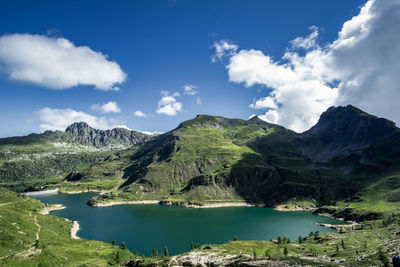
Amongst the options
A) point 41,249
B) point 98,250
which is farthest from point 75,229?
point 41,249

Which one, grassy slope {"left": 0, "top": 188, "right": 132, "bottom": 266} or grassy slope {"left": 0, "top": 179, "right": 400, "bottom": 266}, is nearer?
grassy slope {"left": 0, "top": 179, "right": 400, "bottom": 266}

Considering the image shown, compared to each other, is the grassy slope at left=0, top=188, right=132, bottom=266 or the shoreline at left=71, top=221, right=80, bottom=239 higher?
the grassy slope at left=0, top=188, right=132, bottom=266

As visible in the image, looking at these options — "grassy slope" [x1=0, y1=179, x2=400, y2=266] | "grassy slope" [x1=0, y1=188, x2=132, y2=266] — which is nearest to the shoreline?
"grassy slope" [x1=0, y1=179, x2=400, y2=266]

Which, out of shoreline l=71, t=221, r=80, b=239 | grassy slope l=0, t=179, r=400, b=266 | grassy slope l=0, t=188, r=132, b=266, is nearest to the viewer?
grassy slope l=0, t=179, r=400, b=266

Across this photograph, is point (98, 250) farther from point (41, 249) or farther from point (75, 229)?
point (75, 229)

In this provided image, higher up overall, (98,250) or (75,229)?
(98,250)

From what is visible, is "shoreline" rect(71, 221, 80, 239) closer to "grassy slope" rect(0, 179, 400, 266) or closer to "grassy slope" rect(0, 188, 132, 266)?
"grassy slope" rect(0, 179, 400, 266)

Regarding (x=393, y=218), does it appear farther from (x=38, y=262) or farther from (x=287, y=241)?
(x=38, y=262)

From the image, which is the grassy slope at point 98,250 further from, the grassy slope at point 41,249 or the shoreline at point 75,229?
the shoreline at point 75,229

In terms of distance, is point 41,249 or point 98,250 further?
point 98,250

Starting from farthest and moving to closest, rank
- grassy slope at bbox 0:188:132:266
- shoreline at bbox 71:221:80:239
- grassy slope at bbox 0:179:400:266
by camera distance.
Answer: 1. shoreline at bbox 71:221:80:239
2. grassy slope at bbox 0:188:132:266
3. grassy slope at bbox 0:179:400:266

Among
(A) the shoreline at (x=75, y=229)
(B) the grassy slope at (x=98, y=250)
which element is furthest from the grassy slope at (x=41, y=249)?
(A) the shoreline at (x=75, y=229)

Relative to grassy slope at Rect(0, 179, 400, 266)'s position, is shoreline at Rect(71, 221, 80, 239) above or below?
below

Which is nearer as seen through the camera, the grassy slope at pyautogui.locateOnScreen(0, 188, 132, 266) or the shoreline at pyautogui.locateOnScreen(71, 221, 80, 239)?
the grassy slope at pyautogui.locateOnScreen(0, 188, 132, 266)
